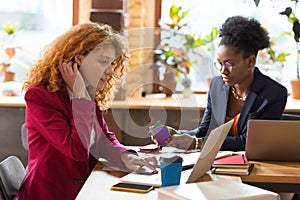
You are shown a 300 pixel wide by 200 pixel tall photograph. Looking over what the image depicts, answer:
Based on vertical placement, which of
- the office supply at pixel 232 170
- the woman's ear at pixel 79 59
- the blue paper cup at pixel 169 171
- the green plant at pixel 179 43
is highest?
the woman's ear at pixel 79 59

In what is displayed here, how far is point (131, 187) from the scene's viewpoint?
6.93 ft

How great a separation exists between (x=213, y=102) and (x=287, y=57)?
1496 mm

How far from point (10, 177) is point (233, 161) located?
939 mm

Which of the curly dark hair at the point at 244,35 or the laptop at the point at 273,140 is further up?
the curly dark hair at the point at 244,35

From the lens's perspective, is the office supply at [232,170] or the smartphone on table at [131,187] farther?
the office supply at [232,170]

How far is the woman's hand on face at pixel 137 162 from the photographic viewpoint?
2363mm

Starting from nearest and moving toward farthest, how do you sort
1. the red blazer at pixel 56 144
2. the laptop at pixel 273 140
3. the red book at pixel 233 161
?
the red blazer at pixel 56 144 < the red book at pixel 233 161 < the laptop at pixel 273 140

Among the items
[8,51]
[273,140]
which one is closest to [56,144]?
[273,140]

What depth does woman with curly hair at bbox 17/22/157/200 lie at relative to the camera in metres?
2.34

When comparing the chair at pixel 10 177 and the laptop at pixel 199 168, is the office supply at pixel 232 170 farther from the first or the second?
the chair at pixel 10 177

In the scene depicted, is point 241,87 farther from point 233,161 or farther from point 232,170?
point 232,170

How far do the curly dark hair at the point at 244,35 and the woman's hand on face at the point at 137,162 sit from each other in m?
1.06

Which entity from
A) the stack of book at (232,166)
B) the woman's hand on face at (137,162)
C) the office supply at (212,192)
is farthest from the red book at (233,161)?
the office supply at (212,192)

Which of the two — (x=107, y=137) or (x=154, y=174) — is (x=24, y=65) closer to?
(x=107, y=137)
